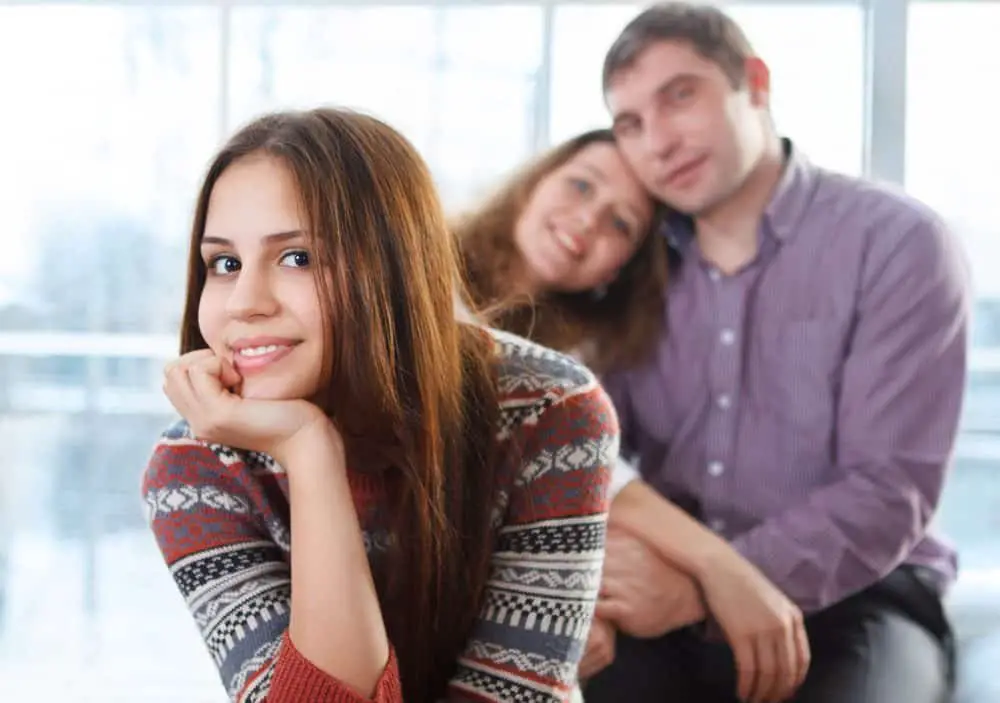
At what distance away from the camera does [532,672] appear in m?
1.02

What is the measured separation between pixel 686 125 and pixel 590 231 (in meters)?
0.18

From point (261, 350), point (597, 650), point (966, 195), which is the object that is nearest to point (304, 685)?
point (261, 350)

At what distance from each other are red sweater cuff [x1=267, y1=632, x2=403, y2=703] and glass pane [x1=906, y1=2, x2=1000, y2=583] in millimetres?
920

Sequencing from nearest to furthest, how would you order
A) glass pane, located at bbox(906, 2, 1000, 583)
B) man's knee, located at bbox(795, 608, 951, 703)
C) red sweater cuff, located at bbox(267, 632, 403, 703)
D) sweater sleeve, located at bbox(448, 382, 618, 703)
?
red sweater cuff, located at bbox(267, 632, 403, 703) < sweater sleeve, located at bbox(448, 382, 618, 703) < man's knee, located at bbox(795, 608, 951, 703) < glass pane, located at bbox(906, 2, 1000, 583)

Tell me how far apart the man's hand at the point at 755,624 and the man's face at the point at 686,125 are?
0.45 metres

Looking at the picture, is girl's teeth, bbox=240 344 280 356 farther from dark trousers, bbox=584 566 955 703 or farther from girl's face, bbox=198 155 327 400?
dark trousers, bbox=584 566 955 703

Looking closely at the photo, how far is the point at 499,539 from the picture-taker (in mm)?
1067

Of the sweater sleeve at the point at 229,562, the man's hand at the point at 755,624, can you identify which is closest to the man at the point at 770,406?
the man's hand at the point at 755,624

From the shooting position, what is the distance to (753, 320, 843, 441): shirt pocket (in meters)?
1.31

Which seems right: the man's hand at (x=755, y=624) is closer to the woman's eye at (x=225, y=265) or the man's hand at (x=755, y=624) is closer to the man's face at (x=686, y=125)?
the man's face at (x=686, y=125)

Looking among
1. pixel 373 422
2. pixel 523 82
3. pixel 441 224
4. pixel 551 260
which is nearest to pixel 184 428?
pixel 373 422

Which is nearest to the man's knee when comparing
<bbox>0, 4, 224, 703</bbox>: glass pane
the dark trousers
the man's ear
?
the dark trousers

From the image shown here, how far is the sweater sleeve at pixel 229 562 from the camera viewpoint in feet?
3.11

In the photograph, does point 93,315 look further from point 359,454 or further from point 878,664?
point 878,664
